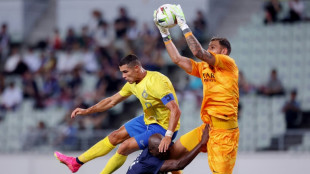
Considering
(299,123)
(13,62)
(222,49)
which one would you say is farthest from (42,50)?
(222,49)

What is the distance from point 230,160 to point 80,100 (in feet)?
25.1

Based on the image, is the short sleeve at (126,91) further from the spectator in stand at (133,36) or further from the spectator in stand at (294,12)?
the spectator in stand at (294,12)

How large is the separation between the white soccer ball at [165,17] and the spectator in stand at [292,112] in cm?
604

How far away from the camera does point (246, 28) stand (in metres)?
16.1

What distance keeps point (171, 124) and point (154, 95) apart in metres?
0.50

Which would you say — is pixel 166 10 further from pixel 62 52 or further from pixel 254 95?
pixel 62 52

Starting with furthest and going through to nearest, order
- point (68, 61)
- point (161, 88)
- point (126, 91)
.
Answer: point (68, 61), point (126, 91), point (161, 88)

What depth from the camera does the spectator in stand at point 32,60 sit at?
57.8 ft

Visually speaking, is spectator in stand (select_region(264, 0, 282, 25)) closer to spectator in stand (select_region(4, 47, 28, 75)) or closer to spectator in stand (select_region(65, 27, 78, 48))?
spectator in stand (select_region(65, 27, 78, 48))

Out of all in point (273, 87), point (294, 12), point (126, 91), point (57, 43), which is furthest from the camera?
point (57, 43)

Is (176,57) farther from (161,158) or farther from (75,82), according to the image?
(75,82)

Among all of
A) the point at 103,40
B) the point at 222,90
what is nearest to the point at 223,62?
the point at 222,90

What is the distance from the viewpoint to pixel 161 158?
8.80 m

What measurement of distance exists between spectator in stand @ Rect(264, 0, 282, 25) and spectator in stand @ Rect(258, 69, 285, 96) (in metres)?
1.82
